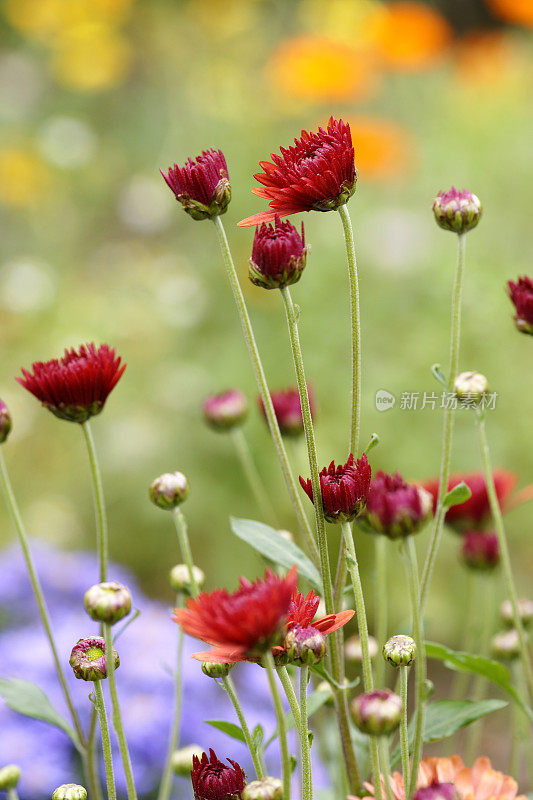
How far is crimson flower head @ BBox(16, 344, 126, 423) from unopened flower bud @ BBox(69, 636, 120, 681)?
0.38ft

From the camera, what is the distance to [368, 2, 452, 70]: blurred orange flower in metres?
2.24

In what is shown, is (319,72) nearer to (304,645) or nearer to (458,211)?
(458,211)

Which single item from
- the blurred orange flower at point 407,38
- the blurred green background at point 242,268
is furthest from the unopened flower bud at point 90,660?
the blurred orange flower at point 407,38

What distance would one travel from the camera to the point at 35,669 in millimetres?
809

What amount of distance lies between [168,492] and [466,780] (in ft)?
0.71

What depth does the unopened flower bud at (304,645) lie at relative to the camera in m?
0.37

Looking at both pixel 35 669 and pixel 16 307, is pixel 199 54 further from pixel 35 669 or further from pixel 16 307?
pixel 35 669

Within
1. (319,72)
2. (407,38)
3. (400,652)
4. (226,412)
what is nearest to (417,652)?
(400,652)

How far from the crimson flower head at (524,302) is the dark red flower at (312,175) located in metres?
0.12

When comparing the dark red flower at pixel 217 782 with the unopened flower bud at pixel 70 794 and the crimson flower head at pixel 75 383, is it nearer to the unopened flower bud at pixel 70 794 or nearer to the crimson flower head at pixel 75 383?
the unopened flower bud at pixel 70 794

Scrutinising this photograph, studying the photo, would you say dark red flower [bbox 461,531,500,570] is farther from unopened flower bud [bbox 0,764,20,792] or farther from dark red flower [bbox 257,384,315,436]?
unopened flower bud [bbox 0,764,20,792]

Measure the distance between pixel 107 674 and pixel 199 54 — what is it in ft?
8.24

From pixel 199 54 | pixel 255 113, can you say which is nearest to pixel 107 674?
pixel 255 113

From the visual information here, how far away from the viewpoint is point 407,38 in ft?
7.34
